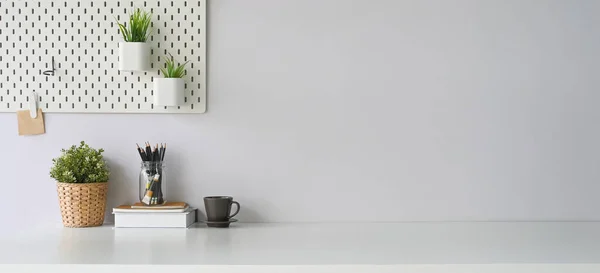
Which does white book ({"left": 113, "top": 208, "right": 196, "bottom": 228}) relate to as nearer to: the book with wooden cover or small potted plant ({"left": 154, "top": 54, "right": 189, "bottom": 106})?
the book with wooden cover

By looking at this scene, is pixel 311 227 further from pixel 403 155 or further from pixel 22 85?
pixel 22 85

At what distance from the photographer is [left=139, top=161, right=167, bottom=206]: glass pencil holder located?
75.4 inches

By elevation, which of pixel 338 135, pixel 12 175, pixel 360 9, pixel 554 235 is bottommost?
pixel 554 235

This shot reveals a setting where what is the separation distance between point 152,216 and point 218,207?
19 centimetres

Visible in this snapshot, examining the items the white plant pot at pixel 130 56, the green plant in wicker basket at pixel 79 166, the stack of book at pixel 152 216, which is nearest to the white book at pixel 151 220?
the stack of book at pixel 152 216

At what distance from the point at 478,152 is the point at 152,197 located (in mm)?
1033

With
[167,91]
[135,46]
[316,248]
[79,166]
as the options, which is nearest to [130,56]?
[135,46]

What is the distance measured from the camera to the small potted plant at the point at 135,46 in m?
1.93

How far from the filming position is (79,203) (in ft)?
6.16

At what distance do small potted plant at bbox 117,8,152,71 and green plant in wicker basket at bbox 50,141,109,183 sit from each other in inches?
11.0

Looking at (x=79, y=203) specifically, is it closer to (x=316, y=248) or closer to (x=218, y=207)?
(x=218, y=207)

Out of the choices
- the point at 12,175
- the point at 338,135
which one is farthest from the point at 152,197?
the point at 338,135

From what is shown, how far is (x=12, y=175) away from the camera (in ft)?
6.61

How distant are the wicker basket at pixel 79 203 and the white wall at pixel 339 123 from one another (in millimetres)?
121
